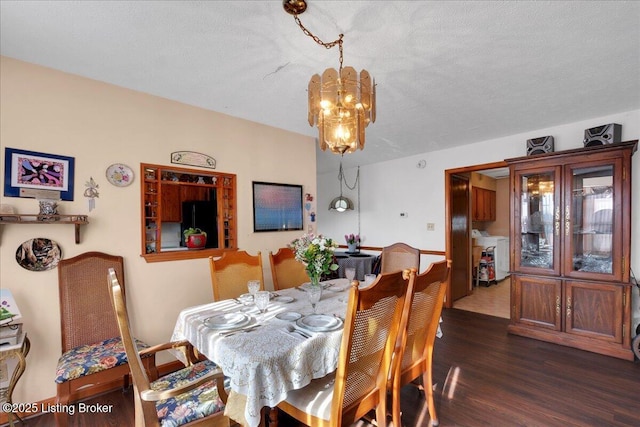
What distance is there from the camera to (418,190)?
15.4 ft

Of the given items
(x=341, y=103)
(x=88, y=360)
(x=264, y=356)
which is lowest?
(x=88, y=360)

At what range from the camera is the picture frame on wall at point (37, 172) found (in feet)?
6.42

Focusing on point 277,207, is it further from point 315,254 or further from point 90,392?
point 90,392

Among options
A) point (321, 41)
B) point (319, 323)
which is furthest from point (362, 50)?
point (319, 323)

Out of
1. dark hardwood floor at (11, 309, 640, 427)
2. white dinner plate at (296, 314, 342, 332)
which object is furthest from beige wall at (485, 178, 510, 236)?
white dinner plate at (296, 314, 342, 332)

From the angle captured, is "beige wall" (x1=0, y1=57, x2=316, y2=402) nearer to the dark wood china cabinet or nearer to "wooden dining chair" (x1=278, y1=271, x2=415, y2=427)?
"wooden dining chair" (x1=278, y1=271, x2=415, y2=427)

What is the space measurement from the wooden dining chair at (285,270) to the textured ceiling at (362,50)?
1407mm

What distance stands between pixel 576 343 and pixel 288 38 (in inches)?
147

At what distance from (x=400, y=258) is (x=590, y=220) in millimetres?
1937

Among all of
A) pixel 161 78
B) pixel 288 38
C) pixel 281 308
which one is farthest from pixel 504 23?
pixel 161 78

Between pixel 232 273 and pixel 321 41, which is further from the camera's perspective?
pixel 232 273

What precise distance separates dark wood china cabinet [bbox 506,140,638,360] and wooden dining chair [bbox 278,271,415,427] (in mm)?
2568

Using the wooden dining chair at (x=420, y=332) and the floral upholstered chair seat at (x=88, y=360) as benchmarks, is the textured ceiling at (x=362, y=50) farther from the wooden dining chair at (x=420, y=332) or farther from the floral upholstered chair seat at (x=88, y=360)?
the floral upholstered chair seat at (x=88, y=360)

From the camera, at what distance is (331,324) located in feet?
5.26
